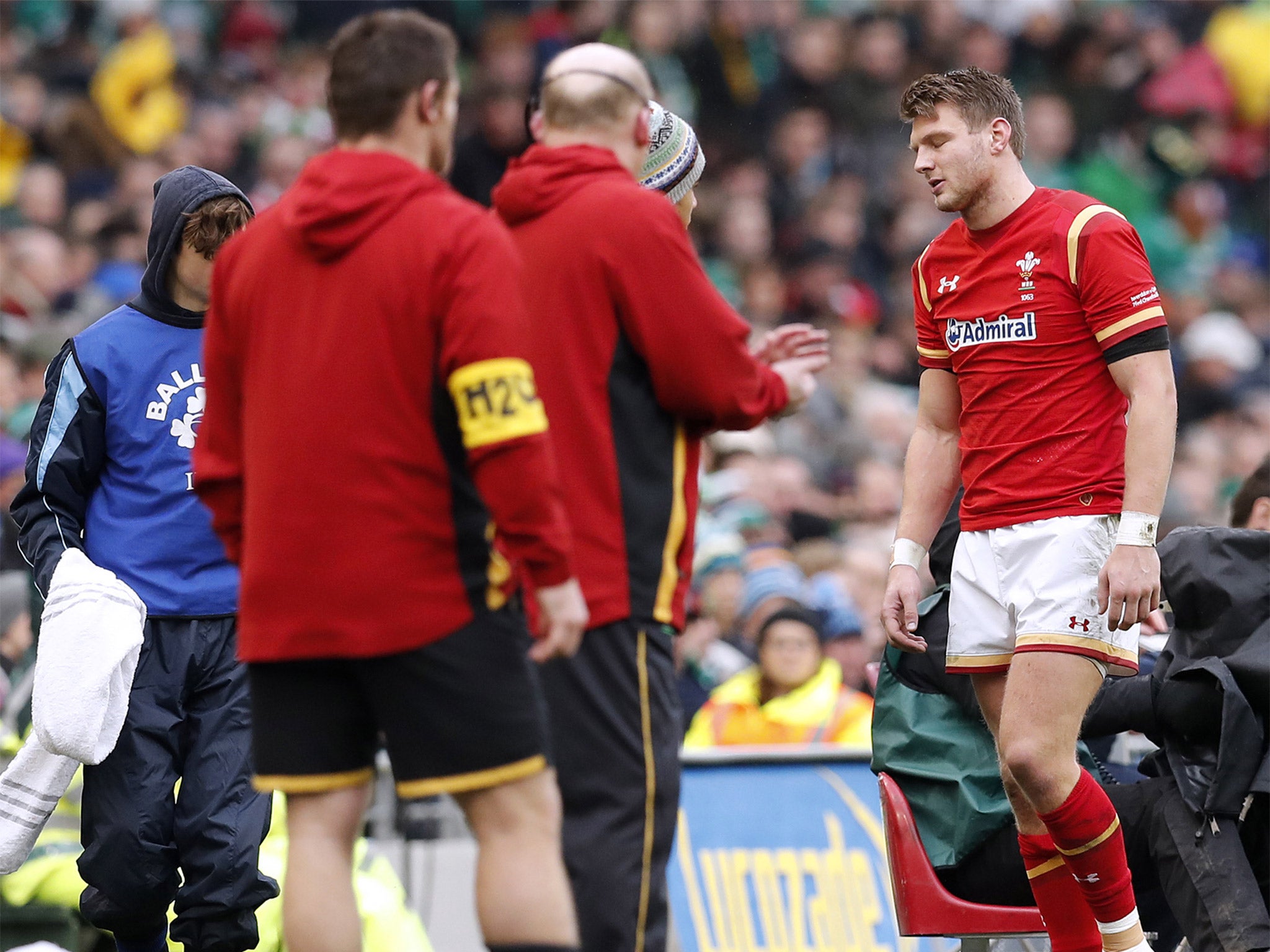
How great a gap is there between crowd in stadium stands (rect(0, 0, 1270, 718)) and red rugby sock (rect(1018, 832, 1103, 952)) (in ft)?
16.8

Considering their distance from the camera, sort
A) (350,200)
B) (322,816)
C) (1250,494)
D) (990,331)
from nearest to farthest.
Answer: (350,200) → (322,816) → (990,331) → (1250,494)

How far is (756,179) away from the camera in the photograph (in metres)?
14.4

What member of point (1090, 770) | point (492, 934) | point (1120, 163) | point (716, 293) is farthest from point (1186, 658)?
point (1120, 163)

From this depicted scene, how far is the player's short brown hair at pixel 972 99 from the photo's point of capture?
471 centimetres

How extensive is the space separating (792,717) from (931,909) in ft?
9.49

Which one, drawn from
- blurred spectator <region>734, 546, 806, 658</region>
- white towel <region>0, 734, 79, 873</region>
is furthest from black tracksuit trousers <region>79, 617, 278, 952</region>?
blurred spectator <region>734, 546, 806, 658</region>

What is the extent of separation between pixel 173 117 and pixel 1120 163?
7.75 meters

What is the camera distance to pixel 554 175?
384 cm

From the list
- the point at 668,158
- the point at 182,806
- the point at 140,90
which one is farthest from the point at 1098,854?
the point at 140,90

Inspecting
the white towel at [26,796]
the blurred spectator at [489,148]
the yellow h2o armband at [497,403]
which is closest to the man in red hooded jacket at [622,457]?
the yellow h2o armband at [497,403]

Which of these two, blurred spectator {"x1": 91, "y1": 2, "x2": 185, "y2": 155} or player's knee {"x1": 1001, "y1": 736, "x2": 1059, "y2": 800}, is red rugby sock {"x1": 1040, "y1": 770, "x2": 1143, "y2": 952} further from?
blurred spectator {"x1": 91, "y1": 2, "x2": 185, "y2": 155}

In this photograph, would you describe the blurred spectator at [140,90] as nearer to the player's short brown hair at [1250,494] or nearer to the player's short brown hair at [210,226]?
the player's short brown hair at [210,226]

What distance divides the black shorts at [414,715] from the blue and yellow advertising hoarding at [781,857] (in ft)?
11.1

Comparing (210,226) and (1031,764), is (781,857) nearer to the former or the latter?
(1031,764)
